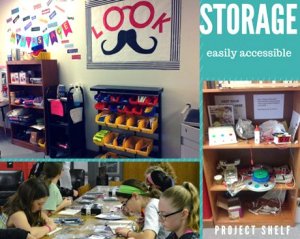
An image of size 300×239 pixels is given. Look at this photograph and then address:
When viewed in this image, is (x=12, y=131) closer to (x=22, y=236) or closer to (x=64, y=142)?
(x=64, y=142)

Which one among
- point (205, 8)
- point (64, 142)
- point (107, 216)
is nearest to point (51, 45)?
point (64, 142)

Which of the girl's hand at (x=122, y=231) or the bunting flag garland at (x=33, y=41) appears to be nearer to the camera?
the girl's hand at (x=122, y=231)

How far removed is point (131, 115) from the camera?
2.94 metres

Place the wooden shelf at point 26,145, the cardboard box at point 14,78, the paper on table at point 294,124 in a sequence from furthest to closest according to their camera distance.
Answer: the wooden shelf at point 26,145, the cardboard box at point 14,78, the paper on table at point 294,124

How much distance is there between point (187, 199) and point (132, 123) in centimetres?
165

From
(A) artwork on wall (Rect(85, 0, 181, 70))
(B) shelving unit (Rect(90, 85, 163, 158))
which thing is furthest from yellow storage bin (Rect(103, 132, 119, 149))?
(A) artwork on wall (Rect(85, 0, 181, 70))

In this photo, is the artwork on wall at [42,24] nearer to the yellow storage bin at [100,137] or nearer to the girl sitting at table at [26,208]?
the yellow storage bin at [100,137]

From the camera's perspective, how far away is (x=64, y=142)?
338cm

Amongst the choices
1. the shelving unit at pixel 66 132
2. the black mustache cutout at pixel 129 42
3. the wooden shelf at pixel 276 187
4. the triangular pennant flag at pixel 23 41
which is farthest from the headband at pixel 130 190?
the triangular pennant flag at pixel 23 41

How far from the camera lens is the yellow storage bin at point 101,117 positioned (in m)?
2.98

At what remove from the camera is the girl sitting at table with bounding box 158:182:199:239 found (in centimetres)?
124

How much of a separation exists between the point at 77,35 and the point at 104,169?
6.38ft

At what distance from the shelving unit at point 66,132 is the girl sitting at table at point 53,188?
1.81 m

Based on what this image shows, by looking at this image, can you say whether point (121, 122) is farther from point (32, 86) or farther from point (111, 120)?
point (32, 86)
